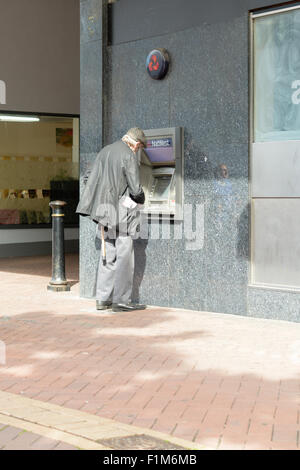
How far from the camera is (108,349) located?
23.0ft

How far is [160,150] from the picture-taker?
9.31 meters

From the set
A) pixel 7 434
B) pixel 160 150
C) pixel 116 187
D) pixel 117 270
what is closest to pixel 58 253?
pixel 117 270

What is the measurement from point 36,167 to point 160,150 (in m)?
8.70

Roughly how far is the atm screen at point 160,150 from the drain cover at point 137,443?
5.06 meters

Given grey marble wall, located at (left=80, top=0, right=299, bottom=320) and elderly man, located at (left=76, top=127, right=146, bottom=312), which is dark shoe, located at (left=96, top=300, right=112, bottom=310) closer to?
elderly man, located at (left=76, top=127, right=146, bottom=312)

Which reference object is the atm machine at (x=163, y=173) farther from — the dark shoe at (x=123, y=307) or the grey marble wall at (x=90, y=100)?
the dark shoe at (x=123, y=307)

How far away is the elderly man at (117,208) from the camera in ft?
29.4

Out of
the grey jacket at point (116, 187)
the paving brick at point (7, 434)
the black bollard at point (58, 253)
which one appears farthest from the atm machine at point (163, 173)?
the paving brick at point (7, 434)

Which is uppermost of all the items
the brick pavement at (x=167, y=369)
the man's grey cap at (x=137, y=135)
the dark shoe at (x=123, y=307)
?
the man's grey cap at (x=137, y=135)

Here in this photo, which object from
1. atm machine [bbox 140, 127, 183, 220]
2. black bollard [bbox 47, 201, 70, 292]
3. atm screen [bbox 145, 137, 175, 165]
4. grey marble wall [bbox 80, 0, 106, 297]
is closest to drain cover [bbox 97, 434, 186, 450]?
atm machine [bbox 140, 127, 183, 220]

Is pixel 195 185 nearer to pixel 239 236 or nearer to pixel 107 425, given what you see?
Result: pixel 239 236

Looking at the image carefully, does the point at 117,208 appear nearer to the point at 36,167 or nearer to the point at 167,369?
the point at 167,369

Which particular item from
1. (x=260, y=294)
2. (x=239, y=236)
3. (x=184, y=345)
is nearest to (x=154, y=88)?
(x=239, y=236)

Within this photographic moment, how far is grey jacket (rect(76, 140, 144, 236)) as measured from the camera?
8.91 m
